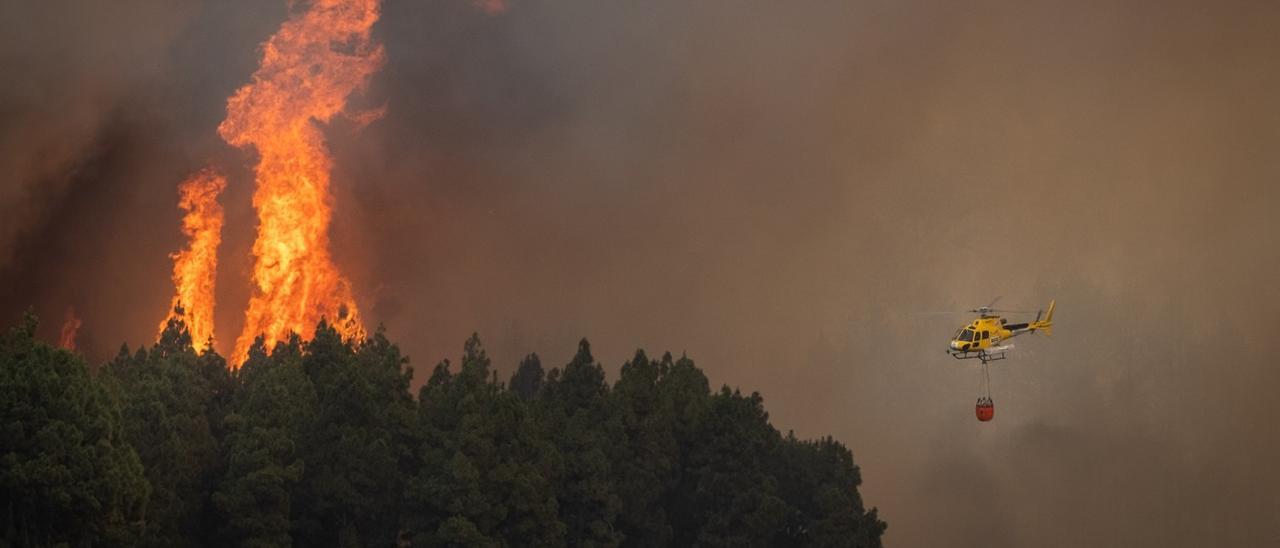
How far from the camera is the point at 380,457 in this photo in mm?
69938

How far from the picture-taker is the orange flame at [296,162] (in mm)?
90750

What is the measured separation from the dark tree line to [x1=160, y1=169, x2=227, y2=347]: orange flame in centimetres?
1037

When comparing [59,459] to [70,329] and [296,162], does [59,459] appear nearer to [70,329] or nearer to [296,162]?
[70,329]

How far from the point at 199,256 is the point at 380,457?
25.9 m

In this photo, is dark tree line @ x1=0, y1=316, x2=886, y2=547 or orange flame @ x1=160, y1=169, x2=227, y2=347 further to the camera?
orange flame @ x1=160, y1=169, x2=227, y2=347

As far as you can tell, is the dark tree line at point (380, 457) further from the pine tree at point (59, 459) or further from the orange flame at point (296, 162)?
the orange flame at point (296, 162)

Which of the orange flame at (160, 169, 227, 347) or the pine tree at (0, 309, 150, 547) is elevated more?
the orange flame at (160, 169, 227, 347)

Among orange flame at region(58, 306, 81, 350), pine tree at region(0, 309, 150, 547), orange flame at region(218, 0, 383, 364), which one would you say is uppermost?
orange flame at region(218, 0, 383, 364)

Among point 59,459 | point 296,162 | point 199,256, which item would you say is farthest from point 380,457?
point 296,162

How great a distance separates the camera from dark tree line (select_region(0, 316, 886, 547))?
5444cm

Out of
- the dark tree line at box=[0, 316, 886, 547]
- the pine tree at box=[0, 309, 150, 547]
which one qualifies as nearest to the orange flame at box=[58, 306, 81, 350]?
the dark tree line at box=[0, 316, 886, 547]

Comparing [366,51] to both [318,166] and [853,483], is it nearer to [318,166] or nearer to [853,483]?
[318,166]

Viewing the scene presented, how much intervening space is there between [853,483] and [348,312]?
3068cm

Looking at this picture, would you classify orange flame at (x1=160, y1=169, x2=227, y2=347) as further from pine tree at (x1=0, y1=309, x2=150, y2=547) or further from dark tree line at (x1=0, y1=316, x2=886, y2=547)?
pine tree at (x1=0, y1=309, x2=150, y2=547)
